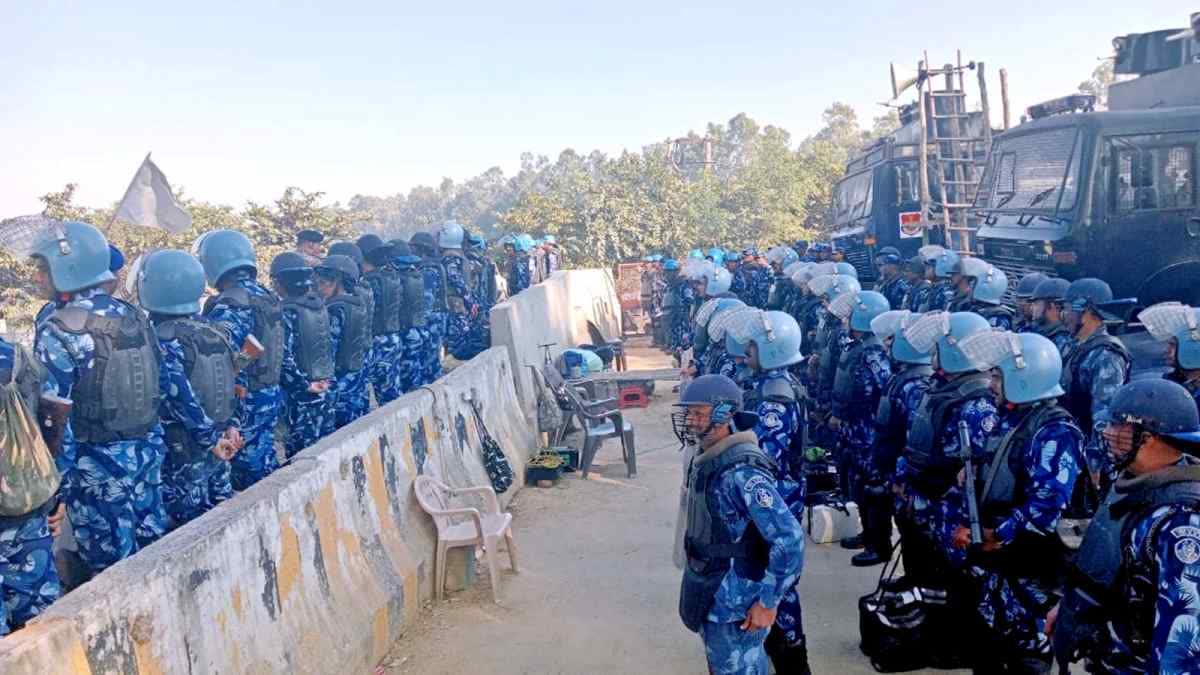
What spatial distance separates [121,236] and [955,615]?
1685 centimetres

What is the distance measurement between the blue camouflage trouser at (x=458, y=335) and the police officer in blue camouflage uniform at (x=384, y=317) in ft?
8.69

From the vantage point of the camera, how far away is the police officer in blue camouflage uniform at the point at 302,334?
7.06 meters

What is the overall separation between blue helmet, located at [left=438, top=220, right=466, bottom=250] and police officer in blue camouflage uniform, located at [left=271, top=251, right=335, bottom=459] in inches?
207

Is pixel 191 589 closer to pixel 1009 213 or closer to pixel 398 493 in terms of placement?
pixel 398 493

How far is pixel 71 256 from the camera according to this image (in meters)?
4.55

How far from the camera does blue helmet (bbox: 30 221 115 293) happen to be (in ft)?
14.8

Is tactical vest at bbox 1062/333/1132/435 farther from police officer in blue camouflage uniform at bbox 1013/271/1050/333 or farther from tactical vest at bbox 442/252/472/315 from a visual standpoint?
tactical vest at bbox 442/252/472/315

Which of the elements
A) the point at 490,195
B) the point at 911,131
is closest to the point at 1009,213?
the point at 911,131

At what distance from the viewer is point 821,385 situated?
845 cm

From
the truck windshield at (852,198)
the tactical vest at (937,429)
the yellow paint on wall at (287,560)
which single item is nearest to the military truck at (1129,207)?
the tactical vest at (937,429)

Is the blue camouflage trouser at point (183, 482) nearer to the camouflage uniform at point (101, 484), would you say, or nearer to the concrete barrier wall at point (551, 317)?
the camouflage uniform at point (101, 484)

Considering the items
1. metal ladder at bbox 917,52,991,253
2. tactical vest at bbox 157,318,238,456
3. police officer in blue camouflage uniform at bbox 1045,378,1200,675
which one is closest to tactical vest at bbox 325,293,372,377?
tactical vest at bbox 157,318,238,456

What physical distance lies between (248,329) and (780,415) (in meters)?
3.61

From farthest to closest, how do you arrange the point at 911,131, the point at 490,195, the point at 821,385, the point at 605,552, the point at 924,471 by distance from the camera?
the point at 490,195, the point at 911,131, the point at 821,385, the point at 605,552, the point at 924,471
